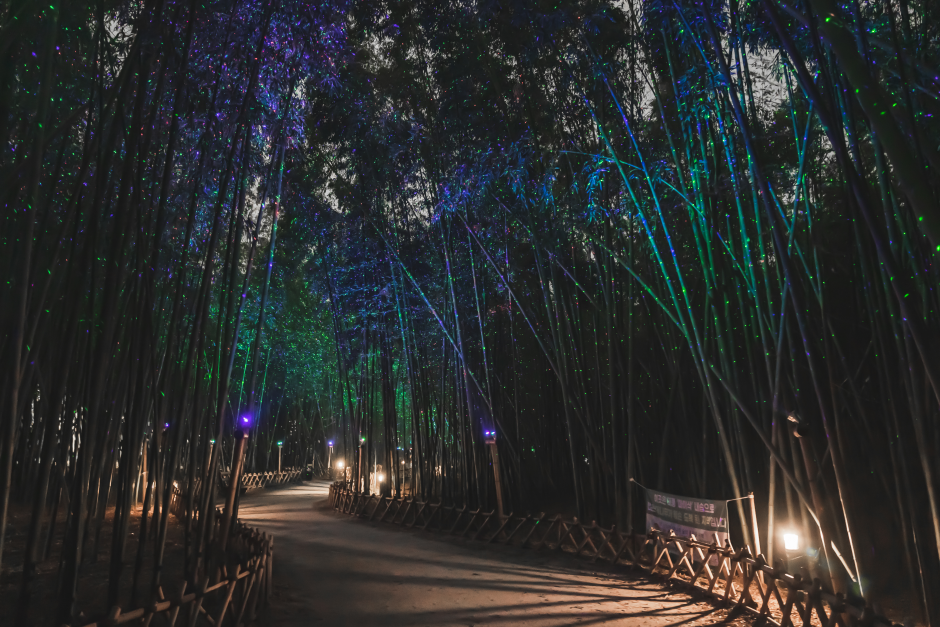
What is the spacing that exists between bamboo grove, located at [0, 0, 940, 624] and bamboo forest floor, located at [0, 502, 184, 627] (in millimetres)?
154

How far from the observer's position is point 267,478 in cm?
1575

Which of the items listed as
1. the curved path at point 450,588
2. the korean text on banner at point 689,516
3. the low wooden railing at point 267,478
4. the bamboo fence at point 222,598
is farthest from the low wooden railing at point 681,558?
the low wooden railing at point 267,478

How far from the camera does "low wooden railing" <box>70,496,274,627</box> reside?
7.96ft

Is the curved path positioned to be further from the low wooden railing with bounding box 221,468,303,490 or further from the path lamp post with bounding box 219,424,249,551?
the low wooden railing with bounding box 221,468,303,490

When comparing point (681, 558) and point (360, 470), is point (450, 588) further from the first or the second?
point (360, 470)

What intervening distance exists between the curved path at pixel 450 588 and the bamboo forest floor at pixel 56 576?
0.85 metres

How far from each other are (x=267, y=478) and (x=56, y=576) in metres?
13.0

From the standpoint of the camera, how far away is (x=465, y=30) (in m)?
5.60

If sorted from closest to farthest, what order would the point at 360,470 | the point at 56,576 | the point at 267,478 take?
the point at 56,576
the point at 360,470
the point at 267,478

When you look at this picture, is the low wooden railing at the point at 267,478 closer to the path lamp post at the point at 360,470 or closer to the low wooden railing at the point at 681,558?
the path lamp post at the point at 360,470

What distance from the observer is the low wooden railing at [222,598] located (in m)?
2.43

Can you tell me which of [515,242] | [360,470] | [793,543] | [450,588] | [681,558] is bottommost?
[450,588]

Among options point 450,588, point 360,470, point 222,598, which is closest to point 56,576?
point 222,598

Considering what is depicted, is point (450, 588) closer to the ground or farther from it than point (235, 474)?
closer to the ground
